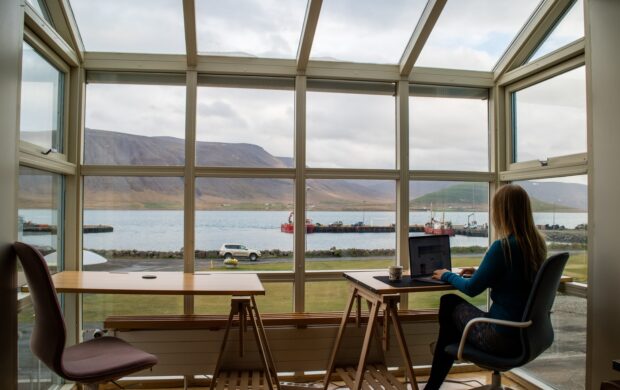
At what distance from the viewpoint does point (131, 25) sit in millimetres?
3283

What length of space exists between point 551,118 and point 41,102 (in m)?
3.73

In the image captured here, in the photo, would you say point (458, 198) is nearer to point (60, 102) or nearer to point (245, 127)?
point (245, 127)

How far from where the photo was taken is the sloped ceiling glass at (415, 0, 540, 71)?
3.36m

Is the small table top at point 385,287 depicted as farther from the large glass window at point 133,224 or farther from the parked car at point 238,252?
the large glass window at point 133,224

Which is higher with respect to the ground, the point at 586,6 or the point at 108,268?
the point at 586,6

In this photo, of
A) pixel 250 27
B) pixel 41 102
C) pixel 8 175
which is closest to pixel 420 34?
pixel 250 27

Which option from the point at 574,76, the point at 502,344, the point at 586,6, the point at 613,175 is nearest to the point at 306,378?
the point at 502,344

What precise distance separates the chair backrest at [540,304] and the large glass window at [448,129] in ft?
5.30

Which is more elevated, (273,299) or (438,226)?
(438,226)

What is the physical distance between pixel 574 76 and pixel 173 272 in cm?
337

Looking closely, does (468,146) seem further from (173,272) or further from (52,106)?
(52,106)

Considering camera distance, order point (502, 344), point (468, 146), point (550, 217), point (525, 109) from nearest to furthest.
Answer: point (502, 344), point (550, 217), point (525, 109), point (468, 146)

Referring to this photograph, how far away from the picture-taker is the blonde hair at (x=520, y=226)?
253 cm

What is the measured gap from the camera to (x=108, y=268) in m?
3.51
